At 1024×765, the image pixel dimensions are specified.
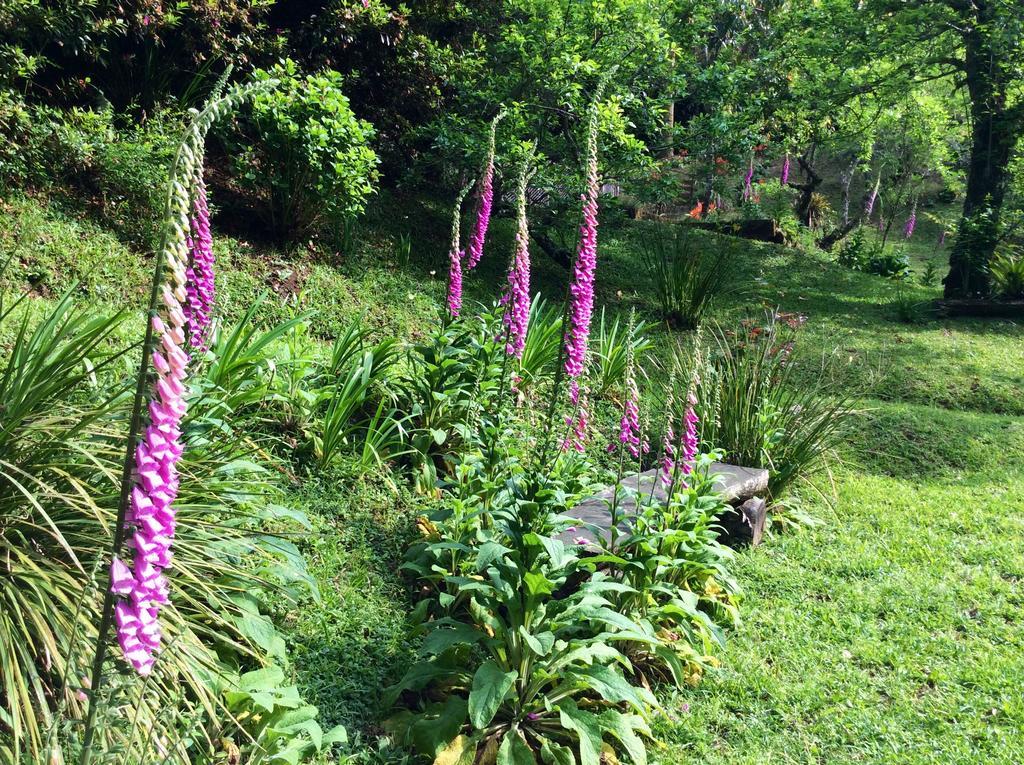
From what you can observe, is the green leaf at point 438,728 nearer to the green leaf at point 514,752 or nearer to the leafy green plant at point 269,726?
the green leaf at point 514,752

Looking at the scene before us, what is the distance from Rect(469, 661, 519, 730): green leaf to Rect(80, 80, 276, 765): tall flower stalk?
1.44 meters

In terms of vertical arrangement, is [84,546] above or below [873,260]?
below

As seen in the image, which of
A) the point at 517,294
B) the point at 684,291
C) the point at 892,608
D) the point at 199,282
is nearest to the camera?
the point at 199,282

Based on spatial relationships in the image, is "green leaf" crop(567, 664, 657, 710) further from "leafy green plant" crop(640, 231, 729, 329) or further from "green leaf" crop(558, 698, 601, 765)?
"leafy green plant" crop(640, 231, 729, 329)

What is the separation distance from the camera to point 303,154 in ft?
21.8

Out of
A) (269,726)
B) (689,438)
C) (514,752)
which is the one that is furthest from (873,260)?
(269,726)

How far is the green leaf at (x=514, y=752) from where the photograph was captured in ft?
9.64

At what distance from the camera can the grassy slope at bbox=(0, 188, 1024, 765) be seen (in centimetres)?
353

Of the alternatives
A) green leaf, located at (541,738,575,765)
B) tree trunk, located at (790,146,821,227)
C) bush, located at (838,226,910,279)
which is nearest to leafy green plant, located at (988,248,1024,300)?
bush, located at (838,226,910,279)

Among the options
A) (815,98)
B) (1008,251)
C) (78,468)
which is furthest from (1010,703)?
(1008,251)

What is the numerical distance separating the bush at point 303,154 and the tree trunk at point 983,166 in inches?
376

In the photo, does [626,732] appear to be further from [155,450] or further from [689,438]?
[155,450]

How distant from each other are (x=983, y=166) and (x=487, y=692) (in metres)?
12.8

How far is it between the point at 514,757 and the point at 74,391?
7.55ft
